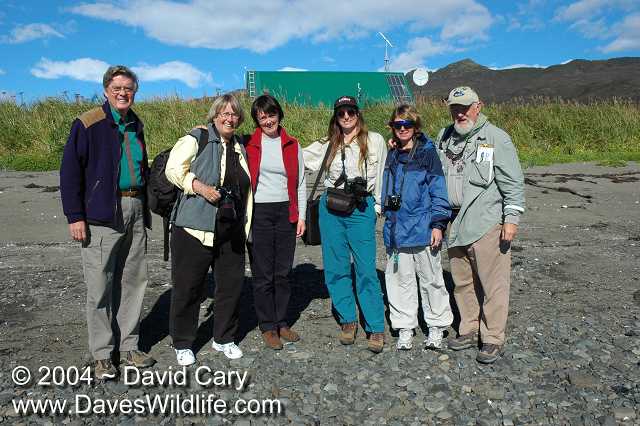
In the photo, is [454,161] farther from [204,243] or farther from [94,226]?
[94,226]

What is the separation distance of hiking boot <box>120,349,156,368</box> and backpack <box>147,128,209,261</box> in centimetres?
107

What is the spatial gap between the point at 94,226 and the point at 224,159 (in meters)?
0.99

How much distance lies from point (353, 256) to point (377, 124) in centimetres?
1461

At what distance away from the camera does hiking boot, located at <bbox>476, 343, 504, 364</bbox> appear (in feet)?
13.2

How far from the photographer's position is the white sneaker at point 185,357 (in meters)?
4.02

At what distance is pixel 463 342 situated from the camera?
4289 millimetres

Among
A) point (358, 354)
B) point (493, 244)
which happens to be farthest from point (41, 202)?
point (493, 244)

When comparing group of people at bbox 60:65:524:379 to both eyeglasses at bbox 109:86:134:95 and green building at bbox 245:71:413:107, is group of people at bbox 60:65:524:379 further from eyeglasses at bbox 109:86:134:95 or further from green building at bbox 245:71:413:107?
green building at bbox 245:71:413:107

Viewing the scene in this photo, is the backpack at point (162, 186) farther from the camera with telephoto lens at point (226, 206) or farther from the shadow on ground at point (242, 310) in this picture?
the shadow on ground at point (242, 310)

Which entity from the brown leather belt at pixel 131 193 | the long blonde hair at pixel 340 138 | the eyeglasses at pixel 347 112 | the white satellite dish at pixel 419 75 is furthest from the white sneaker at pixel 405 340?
the white satellite dish at pixel 419 75

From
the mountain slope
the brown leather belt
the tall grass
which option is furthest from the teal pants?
the mountain slope

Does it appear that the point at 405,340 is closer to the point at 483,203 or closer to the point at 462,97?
the point at 483,203

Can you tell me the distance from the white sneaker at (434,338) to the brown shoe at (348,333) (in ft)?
1.93

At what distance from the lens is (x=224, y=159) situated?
12.9 feet
